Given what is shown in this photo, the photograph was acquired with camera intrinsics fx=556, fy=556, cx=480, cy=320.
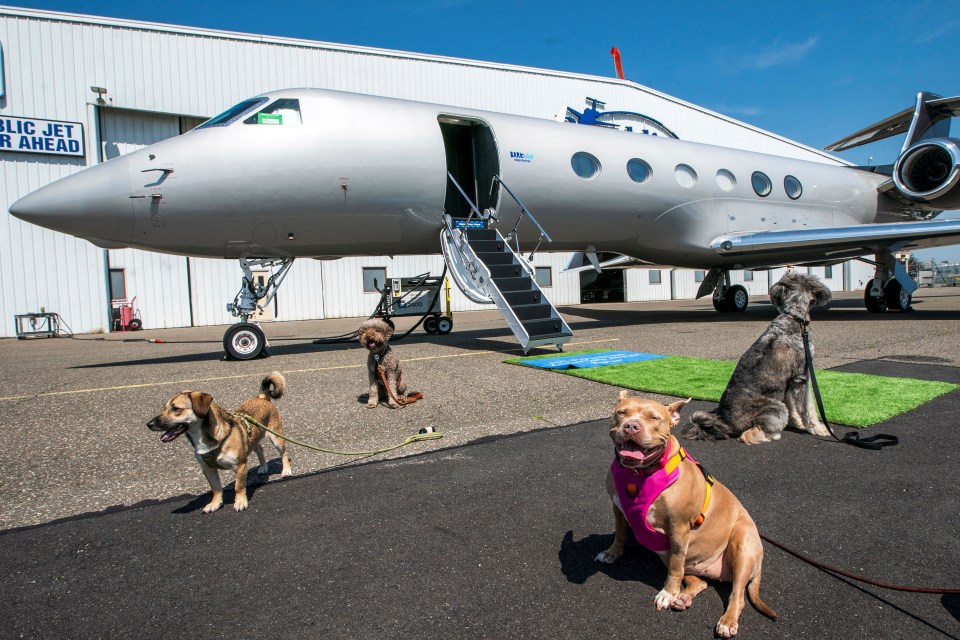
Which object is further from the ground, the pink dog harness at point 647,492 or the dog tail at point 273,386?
the dog tail at point 273,386

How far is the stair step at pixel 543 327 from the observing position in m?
8.23

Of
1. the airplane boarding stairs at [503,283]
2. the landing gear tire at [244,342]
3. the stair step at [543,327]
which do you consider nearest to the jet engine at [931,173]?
the airplane boarding stairs at [503,283]

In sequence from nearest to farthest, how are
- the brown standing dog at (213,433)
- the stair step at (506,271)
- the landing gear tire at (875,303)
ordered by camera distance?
the brown standing dog at (213,433)
the stair step at (506,271)
the landing gear tire at (875,303)

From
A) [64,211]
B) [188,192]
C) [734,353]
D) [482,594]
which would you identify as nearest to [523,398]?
[482,594]

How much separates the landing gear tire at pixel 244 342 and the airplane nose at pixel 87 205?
6.55ft

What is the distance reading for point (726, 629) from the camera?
190 centimetres

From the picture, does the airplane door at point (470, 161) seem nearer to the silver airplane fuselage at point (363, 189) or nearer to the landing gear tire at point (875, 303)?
the silver airplane fuselage at point (363, 189)

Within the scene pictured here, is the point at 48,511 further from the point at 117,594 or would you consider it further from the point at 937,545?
the point at 937,545

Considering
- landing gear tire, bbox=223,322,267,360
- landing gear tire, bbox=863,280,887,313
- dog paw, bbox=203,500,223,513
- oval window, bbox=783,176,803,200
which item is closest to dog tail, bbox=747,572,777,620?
dog paw, bbox=203,500,223,513

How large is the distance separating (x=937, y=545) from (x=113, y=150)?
2331 centimetres

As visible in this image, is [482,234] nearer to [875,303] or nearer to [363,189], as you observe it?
[363,189]

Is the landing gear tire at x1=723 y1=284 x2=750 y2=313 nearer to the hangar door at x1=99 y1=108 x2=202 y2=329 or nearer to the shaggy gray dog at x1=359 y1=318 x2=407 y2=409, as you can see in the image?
the shaggy gray dog at x1=359 y1=318 x2=407 y2=409

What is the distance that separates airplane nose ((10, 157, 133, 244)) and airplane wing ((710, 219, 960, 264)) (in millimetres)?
11533

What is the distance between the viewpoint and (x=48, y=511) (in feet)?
10.3
